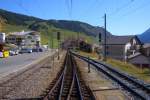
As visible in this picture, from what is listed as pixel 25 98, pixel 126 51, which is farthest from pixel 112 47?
pixel 25 98

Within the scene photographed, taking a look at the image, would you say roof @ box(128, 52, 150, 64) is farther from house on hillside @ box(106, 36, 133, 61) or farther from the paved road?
the paved road

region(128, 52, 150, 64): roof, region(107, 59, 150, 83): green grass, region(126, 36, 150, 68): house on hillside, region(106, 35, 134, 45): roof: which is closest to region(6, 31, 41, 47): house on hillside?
region(106, 35, 134, 45): roof

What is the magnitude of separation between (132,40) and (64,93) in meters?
83.1

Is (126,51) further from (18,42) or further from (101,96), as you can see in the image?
(18,42)

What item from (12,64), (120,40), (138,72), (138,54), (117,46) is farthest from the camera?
Answer: (120,40)

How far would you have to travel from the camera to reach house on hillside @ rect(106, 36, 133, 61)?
3757 inches

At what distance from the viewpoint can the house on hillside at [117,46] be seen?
313 feet

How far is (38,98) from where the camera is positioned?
1655 centimetres

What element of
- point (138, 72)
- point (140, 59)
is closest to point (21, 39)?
point (140, 59)

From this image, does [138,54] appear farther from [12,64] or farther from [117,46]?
[12,64]

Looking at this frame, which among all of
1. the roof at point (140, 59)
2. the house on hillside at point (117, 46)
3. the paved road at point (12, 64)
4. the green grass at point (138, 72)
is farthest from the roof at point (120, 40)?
the green grass at point (138, 72)

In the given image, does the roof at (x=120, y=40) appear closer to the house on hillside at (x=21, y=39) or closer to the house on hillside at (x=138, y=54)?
the house on hillside at (x=138, y=54)

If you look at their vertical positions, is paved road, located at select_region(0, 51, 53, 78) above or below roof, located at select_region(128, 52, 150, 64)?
above

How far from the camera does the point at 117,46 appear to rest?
318ft
